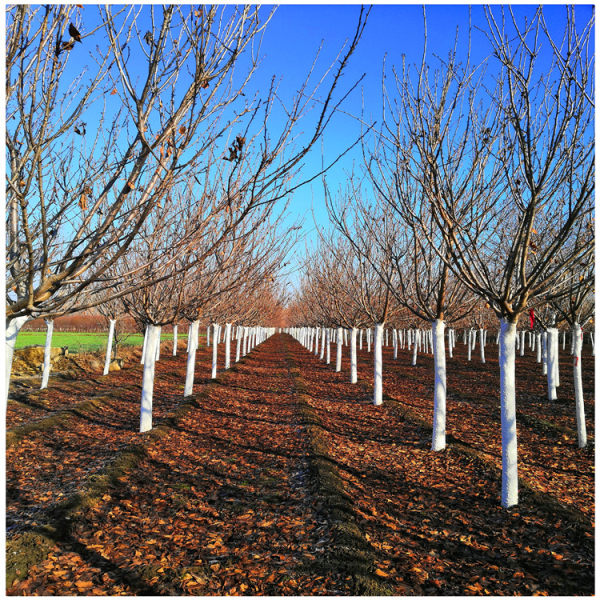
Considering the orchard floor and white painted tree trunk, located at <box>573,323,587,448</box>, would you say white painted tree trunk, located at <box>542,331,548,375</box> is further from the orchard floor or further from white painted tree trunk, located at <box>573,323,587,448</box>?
white painted tree trunk, located at <box>573,323,587,448</box>

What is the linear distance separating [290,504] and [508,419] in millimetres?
2747

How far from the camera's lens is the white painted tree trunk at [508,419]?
5.03 m

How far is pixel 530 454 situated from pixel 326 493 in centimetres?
397

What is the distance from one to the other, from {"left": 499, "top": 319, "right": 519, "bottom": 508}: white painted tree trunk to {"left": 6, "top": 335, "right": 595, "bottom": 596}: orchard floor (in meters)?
0.26

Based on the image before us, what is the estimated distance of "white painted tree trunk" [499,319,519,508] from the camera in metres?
5.03

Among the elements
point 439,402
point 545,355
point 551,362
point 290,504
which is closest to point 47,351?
point 290,504

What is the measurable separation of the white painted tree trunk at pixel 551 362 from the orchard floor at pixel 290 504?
1.27 metres

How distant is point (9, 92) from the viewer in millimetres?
3090

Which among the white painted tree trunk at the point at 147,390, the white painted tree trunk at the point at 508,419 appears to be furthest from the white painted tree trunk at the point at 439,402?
the white painted tree trunk at the point at 147,390

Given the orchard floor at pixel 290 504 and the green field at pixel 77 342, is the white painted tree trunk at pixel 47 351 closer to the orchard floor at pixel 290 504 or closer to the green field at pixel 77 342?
the orchard floor at pixel 290 504

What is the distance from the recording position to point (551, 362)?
38.7 ft

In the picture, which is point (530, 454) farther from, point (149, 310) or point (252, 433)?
point (149, 310)

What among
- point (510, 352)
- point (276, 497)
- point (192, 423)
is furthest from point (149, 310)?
point (510, 352)

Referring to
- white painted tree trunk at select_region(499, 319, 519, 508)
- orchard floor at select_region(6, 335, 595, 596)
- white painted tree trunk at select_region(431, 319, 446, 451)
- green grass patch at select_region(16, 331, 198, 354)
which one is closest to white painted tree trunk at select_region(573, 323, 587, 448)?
orchard floor at select_region(6, 335, 595, 596)
